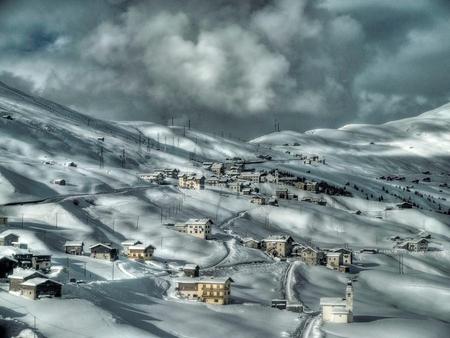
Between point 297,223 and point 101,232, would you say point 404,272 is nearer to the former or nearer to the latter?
point 297,223

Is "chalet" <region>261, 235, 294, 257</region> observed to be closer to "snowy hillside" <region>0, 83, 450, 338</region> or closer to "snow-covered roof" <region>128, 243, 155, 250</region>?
"snowy hillside" <region>0, 83, 450, 338</region>

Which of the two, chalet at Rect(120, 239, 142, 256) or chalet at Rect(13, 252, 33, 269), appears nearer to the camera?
chalet at Rect(13, 252, 33, 269)

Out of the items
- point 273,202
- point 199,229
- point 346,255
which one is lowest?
point 346,255

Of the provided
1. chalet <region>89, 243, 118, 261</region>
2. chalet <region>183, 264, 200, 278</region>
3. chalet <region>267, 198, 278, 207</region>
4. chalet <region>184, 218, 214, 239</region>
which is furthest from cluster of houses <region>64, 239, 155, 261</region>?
chalet <region>267, 198, 278, 207</region>

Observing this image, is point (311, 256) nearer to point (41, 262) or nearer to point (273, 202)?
point (273, 202)

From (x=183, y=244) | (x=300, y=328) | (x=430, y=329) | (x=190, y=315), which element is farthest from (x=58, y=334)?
(x=183, y=244)

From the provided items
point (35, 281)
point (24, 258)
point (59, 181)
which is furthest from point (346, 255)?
point (59, 181)
